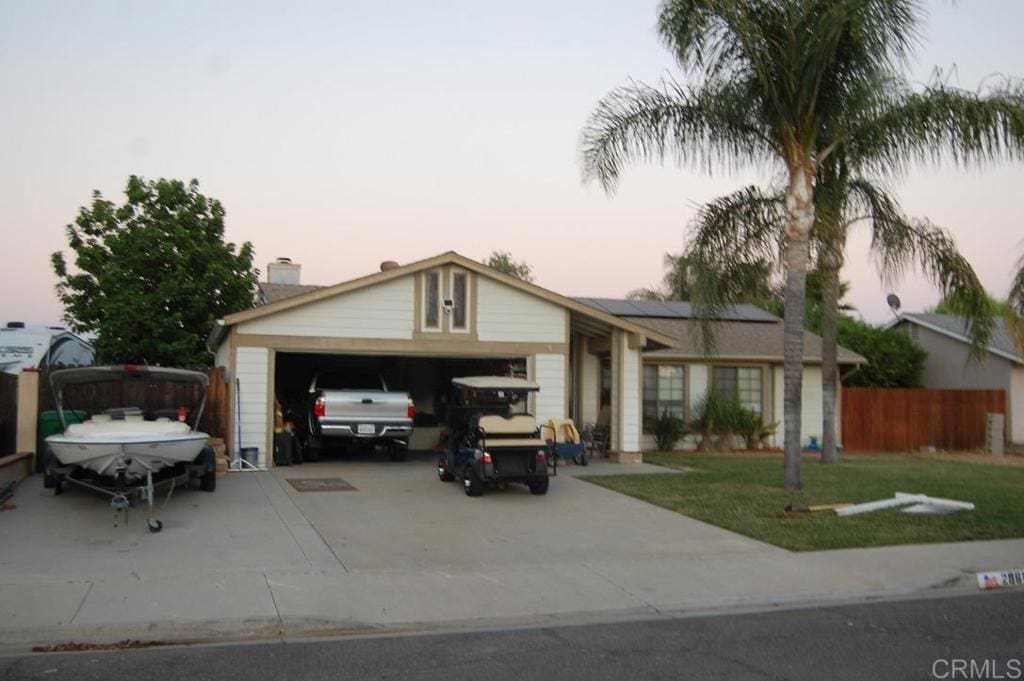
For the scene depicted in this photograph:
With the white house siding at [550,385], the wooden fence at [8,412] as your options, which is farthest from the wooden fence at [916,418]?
the wooden fence at [8,412]

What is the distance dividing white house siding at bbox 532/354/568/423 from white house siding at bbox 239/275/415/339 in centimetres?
273

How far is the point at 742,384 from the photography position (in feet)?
80.6

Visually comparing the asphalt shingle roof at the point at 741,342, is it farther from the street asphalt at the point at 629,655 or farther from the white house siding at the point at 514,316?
the street asphalt at the point at 629,655

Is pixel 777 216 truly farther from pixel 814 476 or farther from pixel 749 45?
pixel 814 476

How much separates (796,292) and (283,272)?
18.6 meters

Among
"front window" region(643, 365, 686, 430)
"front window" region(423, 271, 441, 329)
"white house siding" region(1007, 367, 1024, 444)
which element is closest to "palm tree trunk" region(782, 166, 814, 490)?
"front window" region(423, 271, 441, 329)

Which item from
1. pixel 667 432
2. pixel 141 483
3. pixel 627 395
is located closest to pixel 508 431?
pixel 141 483

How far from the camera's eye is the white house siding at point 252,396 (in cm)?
1717

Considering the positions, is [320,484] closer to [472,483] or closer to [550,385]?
[472,483]

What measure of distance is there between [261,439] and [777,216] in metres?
10.0

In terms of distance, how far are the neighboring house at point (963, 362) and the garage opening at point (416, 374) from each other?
12.6 metres

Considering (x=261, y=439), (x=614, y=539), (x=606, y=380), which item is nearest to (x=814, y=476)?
(x=606, y=380)

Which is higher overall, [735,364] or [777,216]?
[777,216]

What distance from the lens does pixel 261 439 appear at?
17328 millimetres
